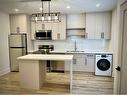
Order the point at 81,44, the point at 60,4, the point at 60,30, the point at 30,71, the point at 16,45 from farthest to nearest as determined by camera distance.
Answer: the point at 81,44
the point at 60,30
the point at 16,45
the point at 60,4
the point at 30,71

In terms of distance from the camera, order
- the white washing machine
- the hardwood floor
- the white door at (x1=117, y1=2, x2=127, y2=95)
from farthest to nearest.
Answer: the white washing machine → the hardwood floor → the white door at (x1=117, y1=2, x2=127, y2=95)

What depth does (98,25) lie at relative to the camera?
5.25 m

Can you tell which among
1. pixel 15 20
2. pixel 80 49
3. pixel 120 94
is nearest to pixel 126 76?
pixel 120 94

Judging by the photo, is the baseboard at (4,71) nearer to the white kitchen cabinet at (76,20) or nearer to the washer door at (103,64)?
the white kitchen cabinet at (76,20)

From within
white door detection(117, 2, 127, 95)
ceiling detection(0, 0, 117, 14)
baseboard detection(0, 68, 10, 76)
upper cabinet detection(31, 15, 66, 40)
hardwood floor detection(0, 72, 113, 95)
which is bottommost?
hardwood floor detection(0, 72, 113, 95)

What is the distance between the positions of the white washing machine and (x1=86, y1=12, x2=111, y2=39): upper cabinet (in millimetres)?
887

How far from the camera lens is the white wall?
499cm

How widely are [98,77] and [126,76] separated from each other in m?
2.66

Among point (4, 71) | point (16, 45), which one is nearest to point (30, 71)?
point (4, 71)

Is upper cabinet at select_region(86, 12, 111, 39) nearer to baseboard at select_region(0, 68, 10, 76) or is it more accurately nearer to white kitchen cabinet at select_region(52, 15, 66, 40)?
white kitchen cabinet at select_region(52, 15, 66, 40)

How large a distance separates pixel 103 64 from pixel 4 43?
4168 millimetres

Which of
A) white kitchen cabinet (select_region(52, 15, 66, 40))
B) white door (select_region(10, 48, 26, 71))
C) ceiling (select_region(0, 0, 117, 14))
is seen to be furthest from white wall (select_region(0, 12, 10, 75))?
white kitchen cabinet (select_region(52, 15, 66, 40))

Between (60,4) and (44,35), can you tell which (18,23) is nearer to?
(44,35)

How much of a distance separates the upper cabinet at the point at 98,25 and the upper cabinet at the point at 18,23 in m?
2.77
